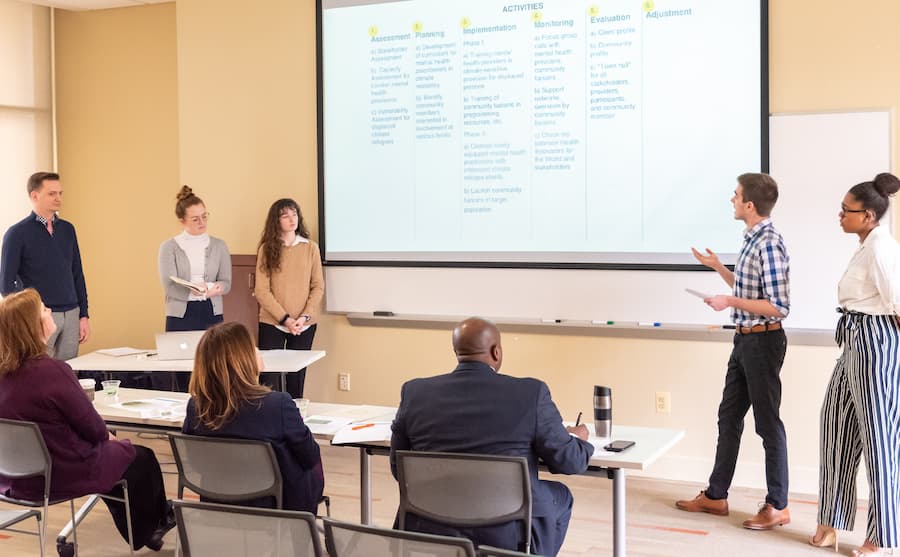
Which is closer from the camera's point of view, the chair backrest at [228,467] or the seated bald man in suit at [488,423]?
the seated bald man in suit at [488,423]

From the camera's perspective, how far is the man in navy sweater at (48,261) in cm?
594

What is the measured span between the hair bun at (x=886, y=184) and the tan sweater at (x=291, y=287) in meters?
3.45

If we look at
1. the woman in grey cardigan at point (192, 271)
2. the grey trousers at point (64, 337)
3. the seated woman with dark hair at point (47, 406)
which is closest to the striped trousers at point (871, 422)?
the seated woman with dark hair at point (47, 406)

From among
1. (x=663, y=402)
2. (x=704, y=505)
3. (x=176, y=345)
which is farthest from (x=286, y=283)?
(x=704, y=505)

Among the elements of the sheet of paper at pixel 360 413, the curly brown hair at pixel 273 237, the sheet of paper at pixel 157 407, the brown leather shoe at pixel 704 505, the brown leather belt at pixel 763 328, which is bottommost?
the brown leather shoe at pixel 704 505

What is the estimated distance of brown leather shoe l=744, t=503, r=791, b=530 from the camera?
477 cm

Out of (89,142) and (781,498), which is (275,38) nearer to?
(89,142)

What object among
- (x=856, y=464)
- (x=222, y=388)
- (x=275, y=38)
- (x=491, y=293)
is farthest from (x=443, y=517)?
(x=275, y=38)

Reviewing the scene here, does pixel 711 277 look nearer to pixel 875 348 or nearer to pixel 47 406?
pixel 875 348

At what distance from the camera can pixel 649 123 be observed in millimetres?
5660

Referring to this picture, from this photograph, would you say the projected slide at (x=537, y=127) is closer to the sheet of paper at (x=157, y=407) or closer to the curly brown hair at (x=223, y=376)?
the sheet of paper at (x=157, y=407)

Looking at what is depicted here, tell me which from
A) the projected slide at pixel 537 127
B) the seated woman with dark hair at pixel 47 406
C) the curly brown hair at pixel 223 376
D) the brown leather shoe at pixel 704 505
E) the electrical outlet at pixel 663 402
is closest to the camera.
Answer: the curly brown hair at pixel 223 376

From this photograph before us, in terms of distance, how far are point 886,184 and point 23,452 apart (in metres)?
3.62

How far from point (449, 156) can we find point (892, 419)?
3.09 meters
